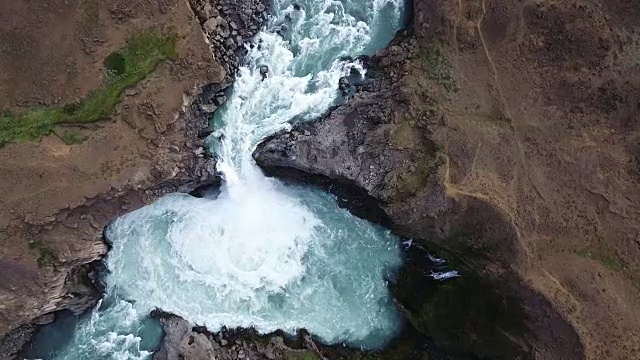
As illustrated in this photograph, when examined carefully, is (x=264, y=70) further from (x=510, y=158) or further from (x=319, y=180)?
(x=510, y=158)

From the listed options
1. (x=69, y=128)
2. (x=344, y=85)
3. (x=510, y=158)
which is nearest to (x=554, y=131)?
(x=510, y=158)

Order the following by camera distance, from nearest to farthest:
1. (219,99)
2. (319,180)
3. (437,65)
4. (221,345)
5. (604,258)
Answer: (604,258) → (437,65) → (221,345) → (219,99) → (319,180)

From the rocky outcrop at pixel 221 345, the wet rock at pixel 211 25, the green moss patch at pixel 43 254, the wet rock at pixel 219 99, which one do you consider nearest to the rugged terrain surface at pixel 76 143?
the green moss patch at pixel 43 254

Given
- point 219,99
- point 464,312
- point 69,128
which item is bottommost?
point 464,312

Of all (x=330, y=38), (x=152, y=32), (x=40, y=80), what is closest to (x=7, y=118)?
(x=40, y=80)

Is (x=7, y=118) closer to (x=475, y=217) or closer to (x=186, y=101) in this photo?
(x=186, y=101)
